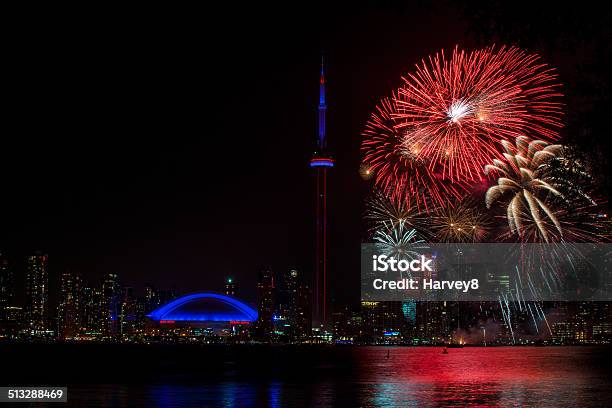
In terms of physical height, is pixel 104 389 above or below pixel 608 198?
below

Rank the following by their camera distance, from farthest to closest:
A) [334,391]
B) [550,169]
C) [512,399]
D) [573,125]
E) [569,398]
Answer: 1. [334,391]
2. [569,398]
3. [512,399]
4. [550,169]
5. [573,125]

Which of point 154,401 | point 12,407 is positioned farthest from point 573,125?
point 154,401

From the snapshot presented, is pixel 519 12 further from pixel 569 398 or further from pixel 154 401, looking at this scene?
pixel 569 398

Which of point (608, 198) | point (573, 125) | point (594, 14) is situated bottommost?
point (608, 198)

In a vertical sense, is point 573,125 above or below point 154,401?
above

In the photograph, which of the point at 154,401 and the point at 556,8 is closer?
the point at 556,8

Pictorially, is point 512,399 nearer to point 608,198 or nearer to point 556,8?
point 608,198

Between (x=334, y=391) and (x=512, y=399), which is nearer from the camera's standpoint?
(x=512, y=399)

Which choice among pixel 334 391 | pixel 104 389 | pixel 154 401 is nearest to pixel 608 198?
pixel 154 401

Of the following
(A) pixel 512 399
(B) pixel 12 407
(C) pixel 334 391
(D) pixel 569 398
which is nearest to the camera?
(B) pixel 12 407
